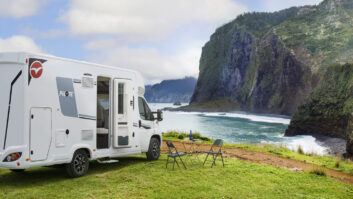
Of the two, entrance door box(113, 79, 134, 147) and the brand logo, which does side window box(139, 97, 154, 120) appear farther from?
the brand logo

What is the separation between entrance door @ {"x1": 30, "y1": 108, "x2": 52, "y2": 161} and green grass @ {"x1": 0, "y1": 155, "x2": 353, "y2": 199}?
0.91 m

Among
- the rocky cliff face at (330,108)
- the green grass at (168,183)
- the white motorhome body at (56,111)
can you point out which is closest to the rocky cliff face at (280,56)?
the rocky cliff face at (330,108)

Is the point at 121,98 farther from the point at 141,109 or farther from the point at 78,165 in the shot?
the point at 78,165

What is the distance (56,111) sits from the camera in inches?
322

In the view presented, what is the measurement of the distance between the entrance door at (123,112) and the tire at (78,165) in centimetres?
121

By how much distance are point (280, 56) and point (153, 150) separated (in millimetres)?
92981

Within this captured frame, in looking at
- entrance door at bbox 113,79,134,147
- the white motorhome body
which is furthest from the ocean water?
the white motorhome body

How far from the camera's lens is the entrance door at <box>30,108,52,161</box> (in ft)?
25.0

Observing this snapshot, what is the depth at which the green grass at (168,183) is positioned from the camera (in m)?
7.70

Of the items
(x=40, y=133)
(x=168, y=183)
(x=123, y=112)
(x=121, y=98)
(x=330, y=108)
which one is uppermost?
(x=121, y=98)

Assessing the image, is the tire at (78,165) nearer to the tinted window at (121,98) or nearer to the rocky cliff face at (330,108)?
the tinted window at (121,98)

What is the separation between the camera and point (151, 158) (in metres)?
11.9

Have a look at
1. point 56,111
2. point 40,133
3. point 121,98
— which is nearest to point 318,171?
point 121,98

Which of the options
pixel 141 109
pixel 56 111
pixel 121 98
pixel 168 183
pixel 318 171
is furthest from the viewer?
pixel 141 109
